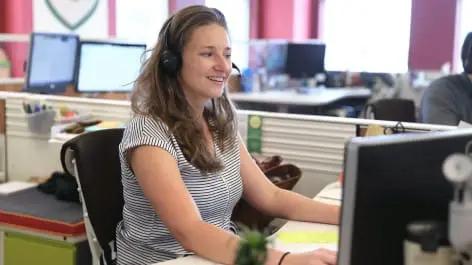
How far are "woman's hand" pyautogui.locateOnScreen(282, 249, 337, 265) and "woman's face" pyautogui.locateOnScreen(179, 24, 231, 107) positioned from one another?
1.82 feet

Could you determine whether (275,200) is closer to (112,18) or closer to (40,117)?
(40,117)

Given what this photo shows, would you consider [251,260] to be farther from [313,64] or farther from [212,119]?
[313,64]

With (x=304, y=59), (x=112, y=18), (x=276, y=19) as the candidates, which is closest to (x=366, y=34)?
(x=276, y=19)

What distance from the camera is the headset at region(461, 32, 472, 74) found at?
2.95 meters

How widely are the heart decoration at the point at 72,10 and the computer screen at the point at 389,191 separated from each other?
4.51 meters

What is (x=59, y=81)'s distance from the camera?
3535 millimetres

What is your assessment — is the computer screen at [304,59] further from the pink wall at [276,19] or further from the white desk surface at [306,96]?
the pink wall at [276,19]

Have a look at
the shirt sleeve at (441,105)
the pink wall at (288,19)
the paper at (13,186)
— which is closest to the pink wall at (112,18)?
the pink wall at (288,19)

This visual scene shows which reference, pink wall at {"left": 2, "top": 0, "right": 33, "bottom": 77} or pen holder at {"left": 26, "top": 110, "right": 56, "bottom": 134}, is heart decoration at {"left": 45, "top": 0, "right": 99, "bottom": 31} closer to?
pink wall at {"left": 2, "top": 0, "right": 33, "bottom": 77}

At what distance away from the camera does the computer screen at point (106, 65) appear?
3521 mm

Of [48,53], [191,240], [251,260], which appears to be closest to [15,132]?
[48,53]

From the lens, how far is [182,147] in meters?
1.66

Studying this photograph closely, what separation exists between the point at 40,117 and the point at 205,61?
125 cm

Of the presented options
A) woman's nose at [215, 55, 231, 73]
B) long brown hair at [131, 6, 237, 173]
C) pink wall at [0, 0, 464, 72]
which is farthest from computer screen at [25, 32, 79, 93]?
pink wall at [0, 0, 464, 72]
